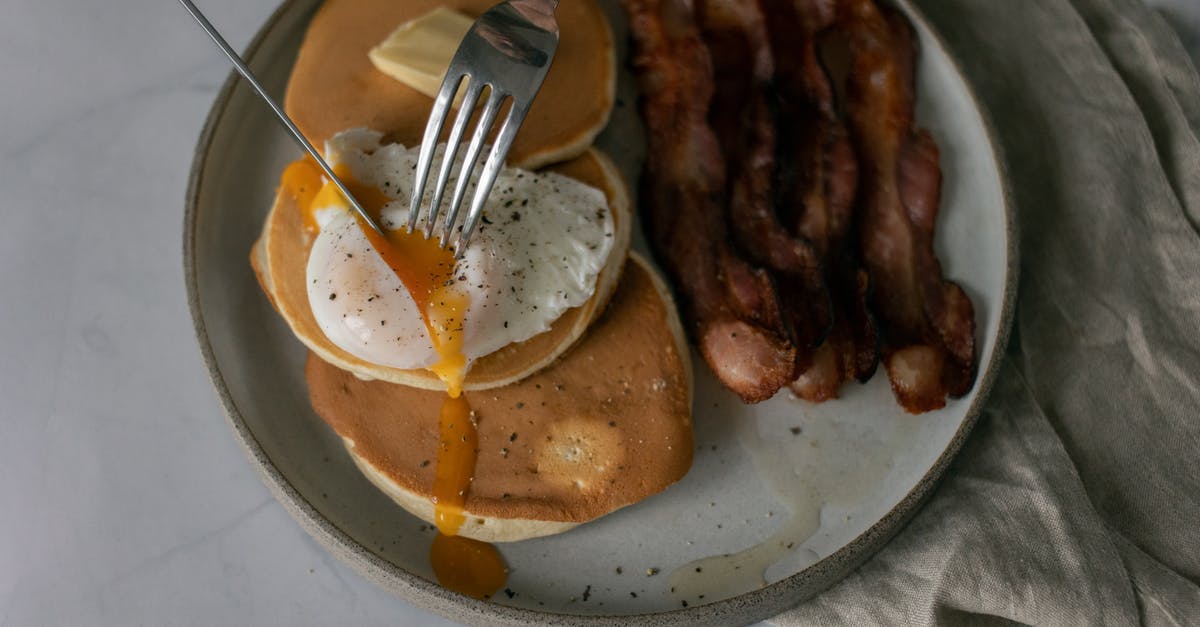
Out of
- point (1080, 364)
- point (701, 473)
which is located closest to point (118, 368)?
point (701, 473)

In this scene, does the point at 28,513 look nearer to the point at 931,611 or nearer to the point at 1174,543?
the point at 931,611

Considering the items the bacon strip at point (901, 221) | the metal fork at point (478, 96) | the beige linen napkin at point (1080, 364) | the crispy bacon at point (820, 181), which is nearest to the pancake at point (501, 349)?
the metal fork at point (478, 96)

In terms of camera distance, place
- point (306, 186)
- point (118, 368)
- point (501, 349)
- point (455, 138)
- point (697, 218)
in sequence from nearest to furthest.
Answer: point (455, 138) → point (501, 349) → point (306, 186) → point (697, 218) → point (118, 368)

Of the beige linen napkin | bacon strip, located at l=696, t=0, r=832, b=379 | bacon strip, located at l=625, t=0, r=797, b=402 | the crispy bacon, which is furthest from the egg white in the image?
the beige linen napkin

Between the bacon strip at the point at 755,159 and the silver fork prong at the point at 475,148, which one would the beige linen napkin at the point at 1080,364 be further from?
the silver fork prong at the point at 475,148

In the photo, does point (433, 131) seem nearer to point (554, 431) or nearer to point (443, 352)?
point (443, 352)

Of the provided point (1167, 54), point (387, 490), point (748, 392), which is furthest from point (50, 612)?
point (1167, 54)

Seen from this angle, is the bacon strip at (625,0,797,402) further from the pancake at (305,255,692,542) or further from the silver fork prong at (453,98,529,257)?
the silver fork prong at (453,98,529,257)
